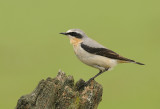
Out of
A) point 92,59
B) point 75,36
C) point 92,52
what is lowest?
point 92,59

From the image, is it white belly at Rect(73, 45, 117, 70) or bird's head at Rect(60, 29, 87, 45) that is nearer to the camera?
white belly at Rect(73, 45, 117, 70)

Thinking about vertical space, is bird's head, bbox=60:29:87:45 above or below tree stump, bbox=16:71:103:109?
above

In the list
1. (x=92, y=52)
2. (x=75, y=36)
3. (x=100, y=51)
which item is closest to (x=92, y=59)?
(x=92, y=52)

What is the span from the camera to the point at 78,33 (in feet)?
24.9

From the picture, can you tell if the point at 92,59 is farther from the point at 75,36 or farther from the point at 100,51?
the point at 75,36

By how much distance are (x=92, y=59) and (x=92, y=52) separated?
0.50ft

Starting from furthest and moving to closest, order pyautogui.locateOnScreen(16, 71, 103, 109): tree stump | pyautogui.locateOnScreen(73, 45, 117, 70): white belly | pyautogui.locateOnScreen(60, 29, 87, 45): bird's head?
pyautogui.locateOnScreen(60, 29, 87, 45): bird's head < pyautogui.locateOnScreen(73, 45, 117, 70): white belly < pyautogui.locateOnScreen(16, 71, 103, 109): tree stump

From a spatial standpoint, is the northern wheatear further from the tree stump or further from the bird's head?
the tree stump

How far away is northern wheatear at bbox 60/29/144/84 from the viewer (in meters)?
7.43

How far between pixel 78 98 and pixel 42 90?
56 centimetres

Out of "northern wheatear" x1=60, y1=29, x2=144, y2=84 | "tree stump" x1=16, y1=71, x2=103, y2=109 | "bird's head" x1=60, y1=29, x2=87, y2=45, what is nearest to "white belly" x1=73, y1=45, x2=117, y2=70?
"northern wheatear" x1=60, y1=29, x2=144, y2=84

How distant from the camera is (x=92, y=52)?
24.5 ft

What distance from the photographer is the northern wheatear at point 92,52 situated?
24.4 feet

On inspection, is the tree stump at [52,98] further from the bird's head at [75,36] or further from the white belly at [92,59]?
the bird's head at [75,36]
